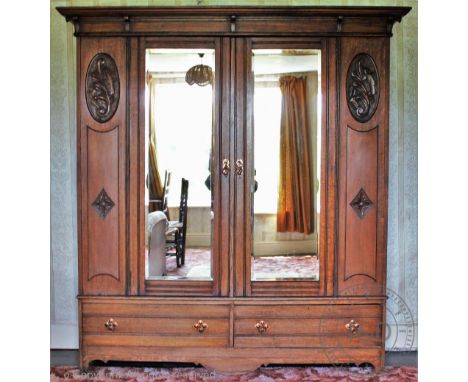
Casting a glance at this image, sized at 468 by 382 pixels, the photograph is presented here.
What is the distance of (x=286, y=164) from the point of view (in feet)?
7.50

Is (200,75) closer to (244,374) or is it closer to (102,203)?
(102,203)

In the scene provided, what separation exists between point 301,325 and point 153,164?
3.86ft

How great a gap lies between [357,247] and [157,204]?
110 cm

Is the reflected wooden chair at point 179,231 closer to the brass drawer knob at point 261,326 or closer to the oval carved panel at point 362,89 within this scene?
the brass drawer knob at point 261,326

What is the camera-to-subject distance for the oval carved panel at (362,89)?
2262 millimetres

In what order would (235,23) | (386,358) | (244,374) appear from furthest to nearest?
(386,358)
(244,374)
(235,23)

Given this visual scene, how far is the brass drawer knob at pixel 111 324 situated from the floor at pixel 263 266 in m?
0.40

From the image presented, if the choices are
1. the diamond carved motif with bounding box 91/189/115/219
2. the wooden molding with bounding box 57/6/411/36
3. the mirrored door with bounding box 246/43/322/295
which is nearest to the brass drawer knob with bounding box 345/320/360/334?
the mirrored door with bounding box 246/43/322/295

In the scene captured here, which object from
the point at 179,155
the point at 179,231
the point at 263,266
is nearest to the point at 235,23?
the point at 179,155

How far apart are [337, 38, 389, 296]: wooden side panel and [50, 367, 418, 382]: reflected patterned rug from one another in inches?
19.2

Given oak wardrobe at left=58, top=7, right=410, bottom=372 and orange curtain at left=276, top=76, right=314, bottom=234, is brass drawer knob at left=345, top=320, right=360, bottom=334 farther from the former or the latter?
orange curtain at left=276, top=76, right=314, bottom=234

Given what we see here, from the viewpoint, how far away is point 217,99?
2254mm

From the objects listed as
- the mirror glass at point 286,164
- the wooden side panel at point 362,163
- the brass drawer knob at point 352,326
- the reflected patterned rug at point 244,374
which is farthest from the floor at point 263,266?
the reflected patterned rug at point 244,374
